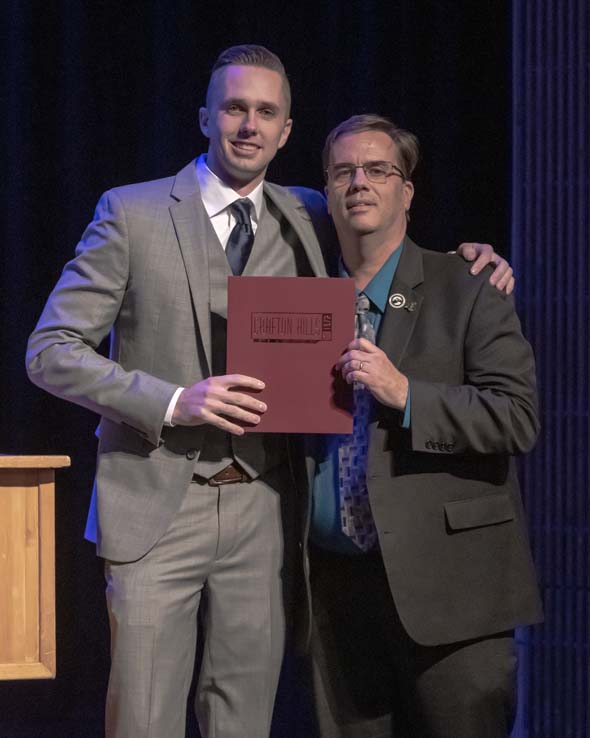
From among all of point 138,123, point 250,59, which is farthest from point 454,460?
point 138,123

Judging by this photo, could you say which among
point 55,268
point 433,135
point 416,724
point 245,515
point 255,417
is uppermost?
point 433,135

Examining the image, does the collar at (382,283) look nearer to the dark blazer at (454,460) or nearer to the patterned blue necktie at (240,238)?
the dark blazer at (454,460)

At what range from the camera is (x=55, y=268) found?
10.3 ft

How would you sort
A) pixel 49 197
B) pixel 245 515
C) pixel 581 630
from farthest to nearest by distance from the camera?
1. pixel 49 197
2. pixel 581 630
3. pixel 245 515

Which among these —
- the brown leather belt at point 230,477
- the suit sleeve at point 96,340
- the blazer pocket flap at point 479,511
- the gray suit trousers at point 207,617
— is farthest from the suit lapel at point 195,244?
the blazer pocket flap at point 479,511

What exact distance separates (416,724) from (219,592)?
49cm

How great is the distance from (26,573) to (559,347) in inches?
62.1

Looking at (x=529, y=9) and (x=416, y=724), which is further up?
(x=529, y=9)

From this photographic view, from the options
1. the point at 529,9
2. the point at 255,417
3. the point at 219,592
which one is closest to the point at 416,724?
the point at 219,592

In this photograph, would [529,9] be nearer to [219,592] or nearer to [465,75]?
[465,75]

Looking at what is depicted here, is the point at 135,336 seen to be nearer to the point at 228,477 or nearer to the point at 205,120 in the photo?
the point at 228,477

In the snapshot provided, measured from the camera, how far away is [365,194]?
6.95 feet

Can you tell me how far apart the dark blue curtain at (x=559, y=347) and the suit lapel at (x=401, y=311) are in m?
0.84

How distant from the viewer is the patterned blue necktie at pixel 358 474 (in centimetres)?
210
